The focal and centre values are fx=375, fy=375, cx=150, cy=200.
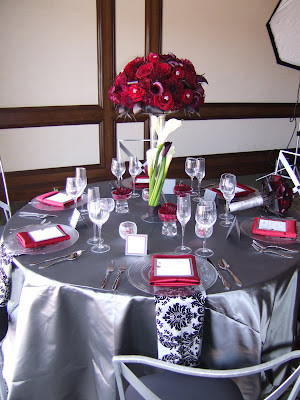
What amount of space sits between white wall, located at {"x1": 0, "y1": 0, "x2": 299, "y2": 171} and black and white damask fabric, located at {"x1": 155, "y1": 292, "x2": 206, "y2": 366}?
119 inches

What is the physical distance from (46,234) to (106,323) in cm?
48

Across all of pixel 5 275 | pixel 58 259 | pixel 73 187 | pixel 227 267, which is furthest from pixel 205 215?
pixel 5 275

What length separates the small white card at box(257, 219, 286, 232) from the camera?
1.54 meters

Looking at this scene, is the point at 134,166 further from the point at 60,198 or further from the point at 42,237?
the point at 42,237

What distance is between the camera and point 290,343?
52.3 inches

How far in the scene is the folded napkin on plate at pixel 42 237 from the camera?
139 centimetres

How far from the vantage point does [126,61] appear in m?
3.92

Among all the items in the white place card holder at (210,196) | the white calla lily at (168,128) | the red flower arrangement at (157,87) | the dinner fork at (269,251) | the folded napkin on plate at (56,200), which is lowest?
the dinner fork at (269,251)

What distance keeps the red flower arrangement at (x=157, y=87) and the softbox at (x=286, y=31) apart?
305cm

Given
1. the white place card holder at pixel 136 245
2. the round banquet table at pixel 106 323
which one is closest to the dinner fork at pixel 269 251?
the round banquet table at pixel 106 323

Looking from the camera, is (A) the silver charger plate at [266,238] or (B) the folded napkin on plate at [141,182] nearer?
(A) the silver charger plate at [266,238]

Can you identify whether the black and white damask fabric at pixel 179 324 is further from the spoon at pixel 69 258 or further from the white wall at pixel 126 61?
the white wall at pixel 126 61

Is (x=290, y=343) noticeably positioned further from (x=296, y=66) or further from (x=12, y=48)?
(x=296, y=66)

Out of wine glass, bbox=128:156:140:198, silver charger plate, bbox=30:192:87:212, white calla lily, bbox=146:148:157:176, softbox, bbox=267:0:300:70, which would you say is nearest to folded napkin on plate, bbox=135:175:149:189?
wine glass, bbox=128:156:140:198
